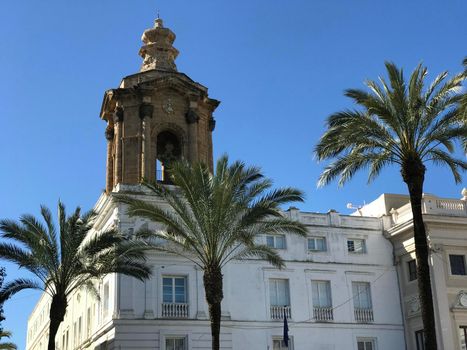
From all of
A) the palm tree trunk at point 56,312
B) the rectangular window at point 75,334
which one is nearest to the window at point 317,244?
the palm tree trunk at point 56,312

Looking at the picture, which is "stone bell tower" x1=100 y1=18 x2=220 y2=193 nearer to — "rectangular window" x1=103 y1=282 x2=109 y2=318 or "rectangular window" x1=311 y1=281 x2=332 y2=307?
"rectangular window" x1=103 y1=282 x2=109 y2=318

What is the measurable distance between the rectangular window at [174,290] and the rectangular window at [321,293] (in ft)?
23.7

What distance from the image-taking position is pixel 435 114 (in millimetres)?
27500

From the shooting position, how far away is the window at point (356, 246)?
1626 inches

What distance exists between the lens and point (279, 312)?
38188mm

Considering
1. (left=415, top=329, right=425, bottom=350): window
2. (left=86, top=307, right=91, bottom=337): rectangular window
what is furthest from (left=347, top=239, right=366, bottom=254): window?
(left=86, top=307, right=91, bottom=337): rectangular window

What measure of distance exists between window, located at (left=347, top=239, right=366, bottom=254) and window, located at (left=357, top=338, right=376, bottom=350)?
189 inches

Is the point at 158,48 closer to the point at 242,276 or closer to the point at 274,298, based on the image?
the point at 242,276

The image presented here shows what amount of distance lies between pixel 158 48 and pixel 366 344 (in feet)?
66.1

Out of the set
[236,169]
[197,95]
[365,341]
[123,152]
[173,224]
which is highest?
[197,95]

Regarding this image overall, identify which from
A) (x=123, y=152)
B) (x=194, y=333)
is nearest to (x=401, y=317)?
(x=194, y=333)

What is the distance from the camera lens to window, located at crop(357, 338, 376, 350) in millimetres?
39259

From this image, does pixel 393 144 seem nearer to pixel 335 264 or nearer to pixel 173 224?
pixel 173 224

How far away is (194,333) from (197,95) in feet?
43.5
